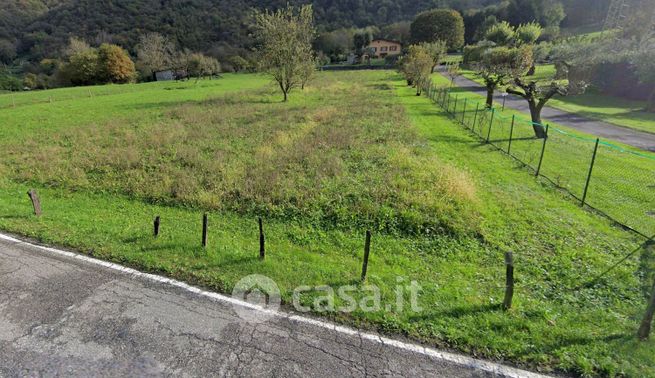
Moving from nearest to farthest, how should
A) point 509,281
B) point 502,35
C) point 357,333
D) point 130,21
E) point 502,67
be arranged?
point 357,333 < point 509,281 < point 502,67 < point 502,35 < point 130,21

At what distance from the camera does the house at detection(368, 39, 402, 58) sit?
95.6 metres

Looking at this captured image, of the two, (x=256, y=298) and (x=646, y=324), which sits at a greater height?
(x=646, y=324)

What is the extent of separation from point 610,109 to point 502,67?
900 cm

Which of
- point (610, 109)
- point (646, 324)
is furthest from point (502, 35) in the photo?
point (646, 324)

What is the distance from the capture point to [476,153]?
12898mm

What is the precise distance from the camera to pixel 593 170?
1080cm

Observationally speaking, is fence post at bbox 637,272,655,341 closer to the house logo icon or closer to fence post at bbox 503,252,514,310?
fence post at bbox 503,252,514,310

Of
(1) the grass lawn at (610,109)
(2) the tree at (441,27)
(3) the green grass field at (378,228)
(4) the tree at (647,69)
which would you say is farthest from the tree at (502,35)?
(3) the green grass field at (378,228)

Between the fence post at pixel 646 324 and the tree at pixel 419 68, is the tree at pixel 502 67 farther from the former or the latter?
the fence post at pixel 646 324

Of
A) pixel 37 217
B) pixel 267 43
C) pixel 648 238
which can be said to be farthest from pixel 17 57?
pixel 648 238

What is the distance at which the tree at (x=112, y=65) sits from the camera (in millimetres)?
54719

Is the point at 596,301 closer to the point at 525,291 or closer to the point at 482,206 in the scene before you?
the point at 525,291

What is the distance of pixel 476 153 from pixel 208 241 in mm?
11097

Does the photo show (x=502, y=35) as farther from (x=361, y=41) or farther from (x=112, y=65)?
(x=112, y=65)
